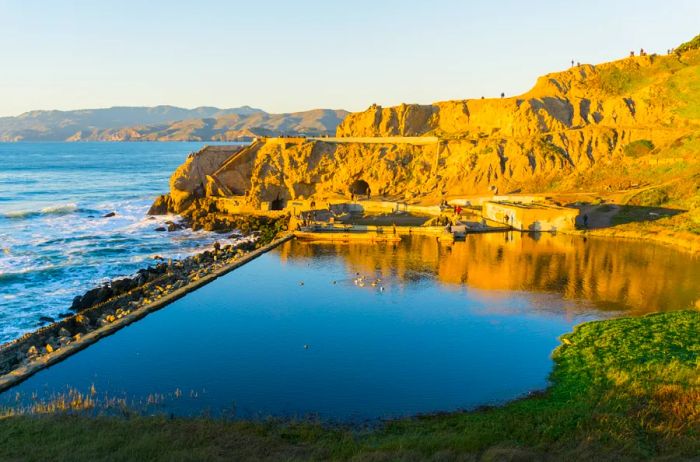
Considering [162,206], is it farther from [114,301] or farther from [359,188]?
[114,301]

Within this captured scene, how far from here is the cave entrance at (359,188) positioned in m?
84.7

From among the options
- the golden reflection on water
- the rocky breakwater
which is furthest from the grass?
the golden reflection on water

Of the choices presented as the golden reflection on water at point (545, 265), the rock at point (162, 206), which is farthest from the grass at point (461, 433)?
the rock at point (162, 206)

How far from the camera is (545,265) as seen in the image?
4403 cm

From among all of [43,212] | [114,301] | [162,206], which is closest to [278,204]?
[162,206]

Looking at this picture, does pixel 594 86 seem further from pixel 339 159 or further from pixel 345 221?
pixel 345 221

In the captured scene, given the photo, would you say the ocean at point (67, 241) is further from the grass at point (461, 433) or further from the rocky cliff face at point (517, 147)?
the grass at point (461, 433)

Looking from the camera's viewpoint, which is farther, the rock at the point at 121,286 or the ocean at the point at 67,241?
the rock at the point at 121,286

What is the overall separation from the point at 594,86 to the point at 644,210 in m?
36.1

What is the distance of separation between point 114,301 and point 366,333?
18.6 metres

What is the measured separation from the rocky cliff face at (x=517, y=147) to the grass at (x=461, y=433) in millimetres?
51030

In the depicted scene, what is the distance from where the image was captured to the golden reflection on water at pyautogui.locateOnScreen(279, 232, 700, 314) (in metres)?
36.2

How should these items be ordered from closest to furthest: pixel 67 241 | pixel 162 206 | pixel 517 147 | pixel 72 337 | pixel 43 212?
pixel 72 337, pixel 67 241, pixel 517 147, pixel 43 212, pixel 162 206

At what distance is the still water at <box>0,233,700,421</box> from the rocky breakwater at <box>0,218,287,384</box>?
1.93 m
